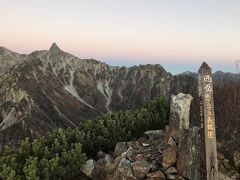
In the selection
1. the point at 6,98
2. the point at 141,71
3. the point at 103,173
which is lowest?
the point at 103,173

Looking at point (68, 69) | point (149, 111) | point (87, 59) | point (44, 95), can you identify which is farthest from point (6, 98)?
point (149, 111)

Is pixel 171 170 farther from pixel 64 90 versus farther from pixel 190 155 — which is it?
pixel 64 90

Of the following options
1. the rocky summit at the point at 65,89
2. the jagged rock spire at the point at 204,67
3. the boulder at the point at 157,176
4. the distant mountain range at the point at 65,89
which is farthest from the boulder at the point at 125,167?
the distant mountain range at the point at 65,89

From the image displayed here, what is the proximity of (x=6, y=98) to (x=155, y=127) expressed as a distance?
401 ft

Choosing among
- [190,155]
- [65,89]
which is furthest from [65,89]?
[190,155]

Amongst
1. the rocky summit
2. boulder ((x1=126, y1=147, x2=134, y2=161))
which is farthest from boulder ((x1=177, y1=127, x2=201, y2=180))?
the rocky summit

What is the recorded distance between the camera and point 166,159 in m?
13.5

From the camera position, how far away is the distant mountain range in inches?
4892

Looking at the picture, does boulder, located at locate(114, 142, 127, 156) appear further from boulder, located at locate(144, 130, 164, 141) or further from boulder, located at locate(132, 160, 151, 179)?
boulder, located at locate(132, 160, 151, 179)

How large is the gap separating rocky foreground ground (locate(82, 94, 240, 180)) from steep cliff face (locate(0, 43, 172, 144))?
98.0 metres

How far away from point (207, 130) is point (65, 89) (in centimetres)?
15731

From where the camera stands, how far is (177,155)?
44.3 ft

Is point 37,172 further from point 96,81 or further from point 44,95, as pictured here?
point 96,81

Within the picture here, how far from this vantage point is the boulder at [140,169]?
1375cm
